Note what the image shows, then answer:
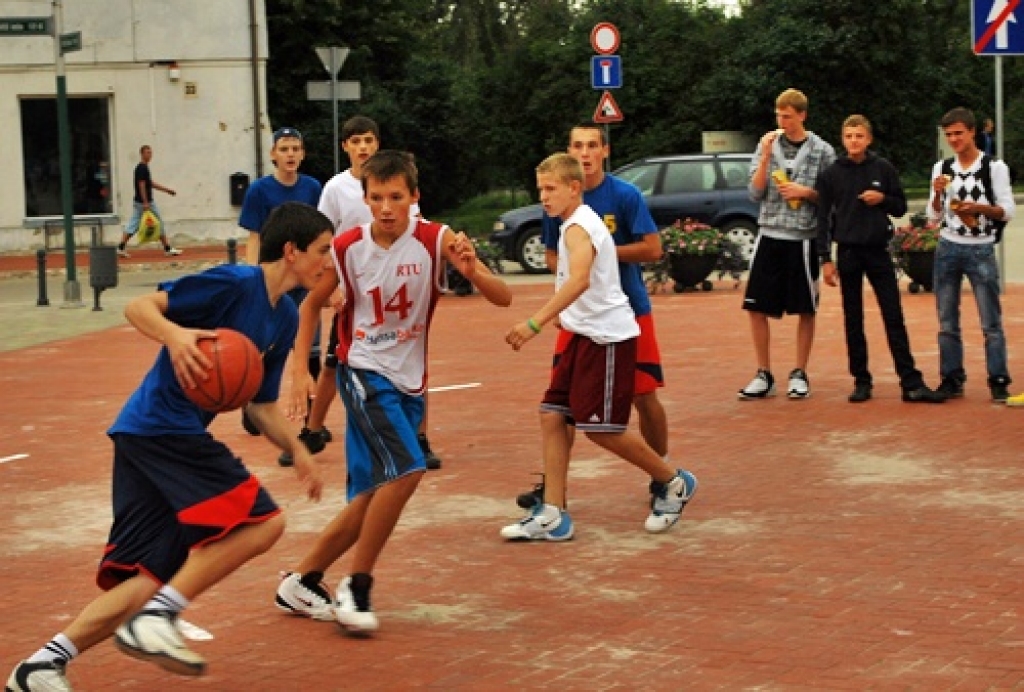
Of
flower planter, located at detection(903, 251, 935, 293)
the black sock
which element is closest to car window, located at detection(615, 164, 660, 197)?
flower planter, located at detection(903, 251, 935, 293)

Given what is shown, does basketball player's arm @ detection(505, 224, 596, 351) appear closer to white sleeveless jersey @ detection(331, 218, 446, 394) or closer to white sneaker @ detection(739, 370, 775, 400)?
white sleeveless jersey @ detection(331, 218, 446, 394)

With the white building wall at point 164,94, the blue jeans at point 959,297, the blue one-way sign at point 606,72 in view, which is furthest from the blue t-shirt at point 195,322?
the white building wall at point 164,94

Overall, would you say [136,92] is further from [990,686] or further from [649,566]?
[990,686]

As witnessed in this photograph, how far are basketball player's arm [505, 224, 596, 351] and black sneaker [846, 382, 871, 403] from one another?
185 inches

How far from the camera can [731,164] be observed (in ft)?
83.8

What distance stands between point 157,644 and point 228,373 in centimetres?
85

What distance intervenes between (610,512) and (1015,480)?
2.19 m

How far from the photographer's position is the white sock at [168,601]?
231 inches

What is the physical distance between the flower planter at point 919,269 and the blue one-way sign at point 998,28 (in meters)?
5.55

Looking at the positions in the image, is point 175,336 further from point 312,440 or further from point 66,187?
point 66,187

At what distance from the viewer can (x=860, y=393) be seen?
12.6 metres

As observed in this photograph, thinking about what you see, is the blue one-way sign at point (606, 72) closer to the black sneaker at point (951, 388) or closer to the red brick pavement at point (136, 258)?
the red brick pavement at point (136, 258)

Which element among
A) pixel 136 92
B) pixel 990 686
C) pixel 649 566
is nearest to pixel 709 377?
pixel 649 566

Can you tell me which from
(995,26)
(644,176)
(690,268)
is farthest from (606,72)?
(995,26)
